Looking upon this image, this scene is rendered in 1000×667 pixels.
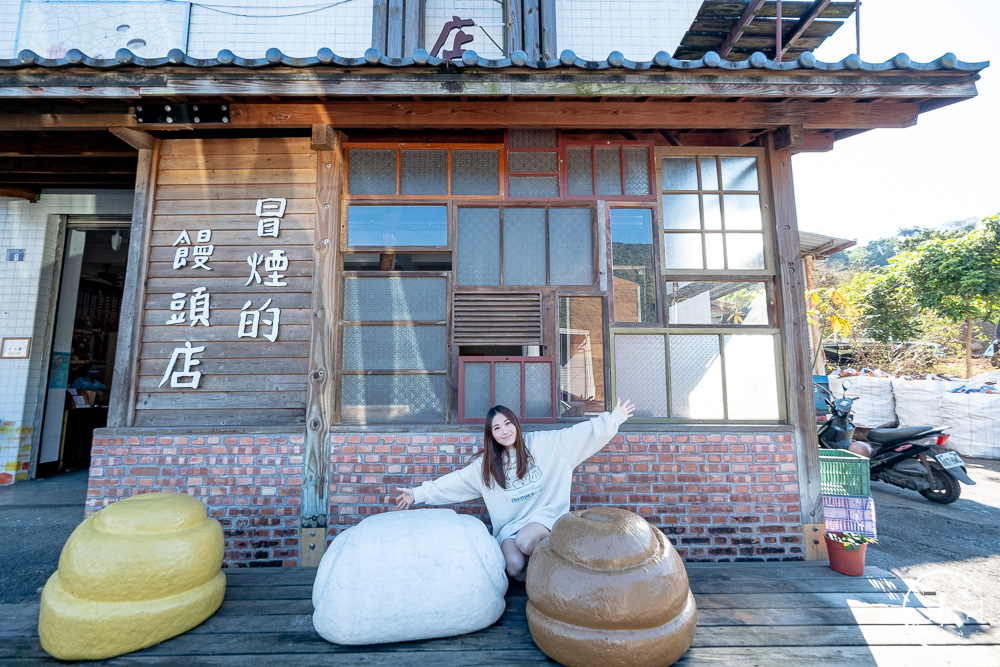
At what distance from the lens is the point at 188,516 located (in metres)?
2.59

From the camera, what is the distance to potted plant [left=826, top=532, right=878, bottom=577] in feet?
10.6

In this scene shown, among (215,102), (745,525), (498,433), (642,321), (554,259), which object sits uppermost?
(215,102)

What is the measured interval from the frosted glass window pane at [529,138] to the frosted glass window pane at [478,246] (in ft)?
2.09

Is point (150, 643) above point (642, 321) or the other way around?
the other way around

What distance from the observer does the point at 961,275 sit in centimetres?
1232

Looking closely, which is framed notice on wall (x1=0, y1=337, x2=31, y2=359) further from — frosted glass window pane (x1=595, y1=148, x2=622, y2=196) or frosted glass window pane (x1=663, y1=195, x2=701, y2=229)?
frosted glass window pane (x1=663, y1=195, x2=701, y2=229)

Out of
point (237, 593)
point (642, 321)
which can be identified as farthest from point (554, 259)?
point (237, 593)

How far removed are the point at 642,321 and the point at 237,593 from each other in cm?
350

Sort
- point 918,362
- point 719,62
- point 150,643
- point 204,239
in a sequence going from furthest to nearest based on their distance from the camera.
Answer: point 918,362, point 204,239, point 719,62, point 150,643

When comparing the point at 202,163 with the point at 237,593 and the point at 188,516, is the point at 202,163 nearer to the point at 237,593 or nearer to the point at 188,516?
the point at 188,516

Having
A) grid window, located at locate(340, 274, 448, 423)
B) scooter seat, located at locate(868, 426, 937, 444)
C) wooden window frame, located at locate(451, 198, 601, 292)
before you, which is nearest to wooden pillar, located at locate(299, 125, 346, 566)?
grid window, located at locate(340, 274, 448, 423)

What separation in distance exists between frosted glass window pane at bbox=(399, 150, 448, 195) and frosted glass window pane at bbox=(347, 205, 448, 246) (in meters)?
0.16

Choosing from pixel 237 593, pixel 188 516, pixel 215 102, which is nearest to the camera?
pixel 188 516

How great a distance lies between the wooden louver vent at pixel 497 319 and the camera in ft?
12.6
